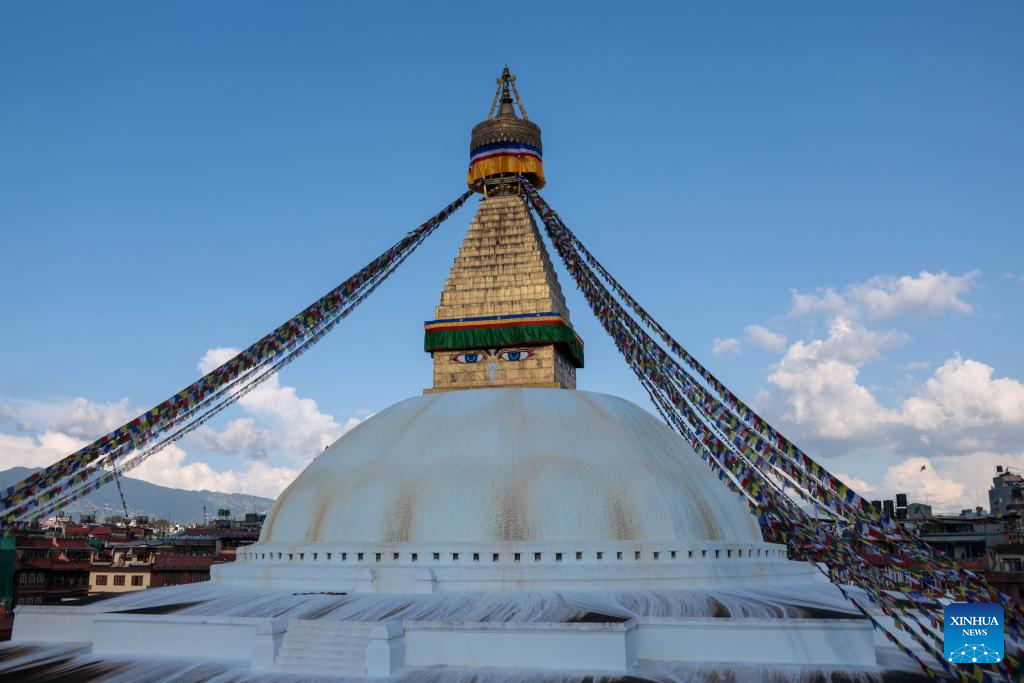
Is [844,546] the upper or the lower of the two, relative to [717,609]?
upper

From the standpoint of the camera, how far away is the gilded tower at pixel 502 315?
66.8 ft

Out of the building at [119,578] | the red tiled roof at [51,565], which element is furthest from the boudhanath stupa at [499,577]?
the red tiled roof at [51,565]

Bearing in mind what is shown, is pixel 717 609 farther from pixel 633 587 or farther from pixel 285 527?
pixel 285 527

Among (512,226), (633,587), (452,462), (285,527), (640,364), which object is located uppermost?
(512,226)

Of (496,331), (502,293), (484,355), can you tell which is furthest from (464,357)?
(502,293)

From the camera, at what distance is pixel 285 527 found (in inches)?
667

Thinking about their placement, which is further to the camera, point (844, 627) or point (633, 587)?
point (633, 587)

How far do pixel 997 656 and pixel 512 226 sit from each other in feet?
46.7

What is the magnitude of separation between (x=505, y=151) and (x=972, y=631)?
16236 mm

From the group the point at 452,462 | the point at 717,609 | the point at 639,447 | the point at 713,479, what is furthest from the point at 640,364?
the point at 717,609

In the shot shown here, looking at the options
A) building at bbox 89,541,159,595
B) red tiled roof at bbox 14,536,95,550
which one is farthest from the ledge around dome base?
red tiled roof at bbox 14,536,95,550

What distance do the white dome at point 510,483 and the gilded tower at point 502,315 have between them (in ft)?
6.38

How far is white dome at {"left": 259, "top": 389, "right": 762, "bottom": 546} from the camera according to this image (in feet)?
49.6

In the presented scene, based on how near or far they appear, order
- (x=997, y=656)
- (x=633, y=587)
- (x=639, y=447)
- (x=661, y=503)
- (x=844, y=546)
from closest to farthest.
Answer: (x=997, y=656)
(x=844, y=546)
(x=633, y=587)
(x=661, y=503)
(x=639, y=447)
